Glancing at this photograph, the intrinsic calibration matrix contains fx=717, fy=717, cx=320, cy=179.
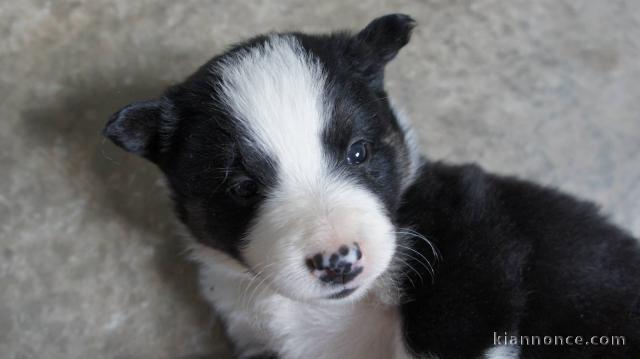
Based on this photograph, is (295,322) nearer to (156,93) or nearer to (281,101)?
(281,101)

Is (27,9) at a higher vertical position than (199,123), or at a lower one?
higher

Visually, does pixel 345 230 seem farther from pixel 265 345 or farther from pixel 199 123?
pixel 265 345

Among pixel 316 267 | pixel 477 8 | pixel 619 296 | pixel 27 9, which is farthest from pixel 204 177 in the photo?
pixel 477 8

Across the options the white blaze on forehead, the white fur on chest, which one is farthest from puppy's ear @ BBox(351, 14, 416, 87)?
the white fur on chest

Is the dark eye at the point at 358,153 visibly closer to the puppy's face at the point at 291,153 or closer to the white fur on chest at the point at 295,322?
the puppy's face at the point at 291,153

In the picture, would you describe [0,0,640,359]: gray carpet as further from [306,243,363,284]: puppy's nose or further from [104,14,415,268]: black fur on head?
[306,243,363,284]: puppy's nose

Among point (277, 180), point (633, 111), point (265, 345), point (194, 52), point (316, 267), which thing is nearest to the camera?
point (316, 267)
